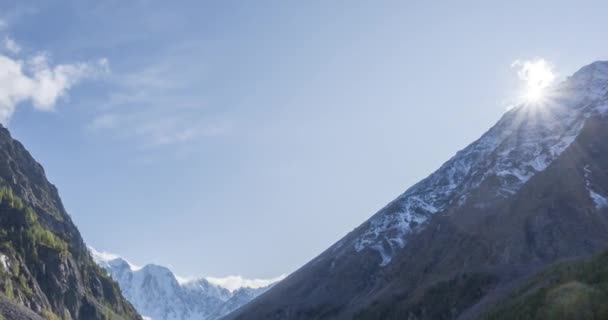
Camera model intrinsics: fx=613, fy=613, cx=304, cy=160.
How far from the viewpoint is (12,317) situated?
116m

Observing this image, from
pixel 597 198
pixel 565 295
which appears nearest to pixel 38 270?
pixel 565 295

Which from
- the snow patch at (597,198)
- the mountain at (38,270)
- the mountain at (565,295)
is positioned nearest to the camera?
the mountain at (565,295)

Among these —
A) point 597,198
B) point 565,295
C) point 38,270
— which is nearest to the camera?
point 565,295

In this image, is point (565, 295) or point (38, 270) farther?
point (38, 270)

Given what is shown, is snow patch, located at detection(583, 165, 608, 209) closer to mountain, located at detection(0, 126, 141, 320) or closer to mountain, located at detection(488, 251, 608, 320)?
mountain, located at detection(488, 251, 608, 320)

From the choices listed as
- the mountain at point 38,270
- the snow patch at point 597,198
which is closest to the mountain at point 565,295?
the snow patch at point 597,198

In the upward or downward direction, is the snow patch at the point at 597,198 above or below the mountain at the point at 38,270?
below

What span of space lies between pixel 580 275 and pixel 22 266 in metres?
133

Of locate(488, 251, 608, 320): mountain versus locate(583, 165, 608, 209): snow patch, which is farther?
locate(583, 165, 608, 209): snow patch

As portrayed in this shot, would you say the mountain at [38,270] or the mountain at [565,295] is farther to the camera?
the mountain at [38,270]

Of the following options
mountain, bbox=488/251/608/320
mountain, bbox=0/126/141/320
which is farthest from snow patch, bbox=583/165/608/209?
mountain, bbox=0/126/141/320

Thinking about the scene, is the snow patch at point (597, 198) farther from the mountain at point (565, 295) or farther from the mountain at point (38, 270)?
the mountain at point (38, 270)

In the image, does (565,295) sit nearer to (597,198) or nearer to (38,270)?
(597,198)

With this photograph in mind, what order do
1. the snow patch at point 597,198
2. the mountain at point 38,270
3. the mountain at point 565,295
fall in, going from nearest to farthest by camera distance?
1. the mountain at point 565,295
2. the mountain at point 38,270
3. the snow patch at point 597,198
